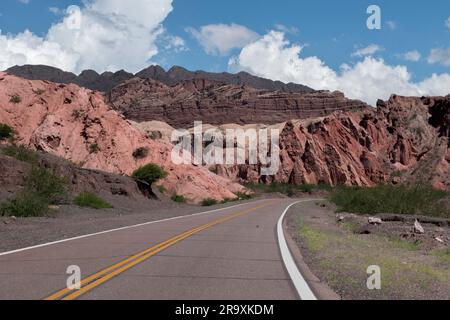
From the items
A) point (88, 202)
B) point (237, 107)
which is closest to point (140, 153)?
point (88, 202)

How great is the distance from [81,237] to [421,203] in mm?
22617

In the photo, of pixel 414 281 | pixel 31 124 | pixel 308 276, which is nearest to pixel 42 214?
pixel 308 276

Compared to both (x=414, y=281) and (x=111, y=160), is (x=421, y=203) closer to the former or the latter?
(x=414, y=281)

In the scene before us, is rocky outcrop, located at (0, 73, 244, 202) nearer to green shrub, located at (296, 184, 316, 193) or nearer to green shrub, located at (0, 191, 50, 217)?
green shrub, located at (0, 191, 50, 217)

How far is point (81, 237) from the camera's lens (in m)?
15.9

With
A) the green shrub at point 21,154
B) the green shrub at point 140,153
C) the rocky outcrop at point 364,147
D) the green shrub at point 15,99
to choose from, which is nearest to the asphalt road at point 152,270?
the green shrub at point 21,154

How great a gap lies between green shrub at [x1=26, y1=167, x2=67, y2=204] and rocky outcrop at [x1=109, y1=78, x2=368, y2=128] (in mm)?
141985

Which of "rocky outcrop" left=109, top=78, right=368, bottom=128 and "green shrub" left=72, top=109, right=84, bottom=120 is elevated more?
"rocky outcrop" left=109, top=78, right=368, bottom=128

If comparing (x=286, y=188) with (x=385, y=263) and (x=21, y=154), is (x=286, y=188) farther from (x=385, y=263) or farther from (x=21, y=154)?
(x=385, y=263)

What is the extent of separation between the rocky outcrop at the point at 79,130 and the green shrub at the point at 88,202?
47.0 feet

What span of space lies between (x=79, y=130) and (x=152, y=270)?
41.0 meters

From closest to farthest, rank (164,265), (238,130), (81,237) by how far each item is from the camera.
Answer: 1. (164,265)
2. (81,237)
3. (238,130)

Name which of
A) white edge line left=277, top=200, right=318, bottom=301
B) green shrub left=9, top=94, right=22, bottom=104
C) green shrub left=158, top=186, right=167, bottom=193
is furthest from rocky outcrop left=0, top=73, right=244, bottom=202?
white edge line left=277, top=200, right=318, bottom=301

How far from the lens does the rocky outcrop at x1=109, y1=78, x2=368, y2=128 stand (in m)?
174
